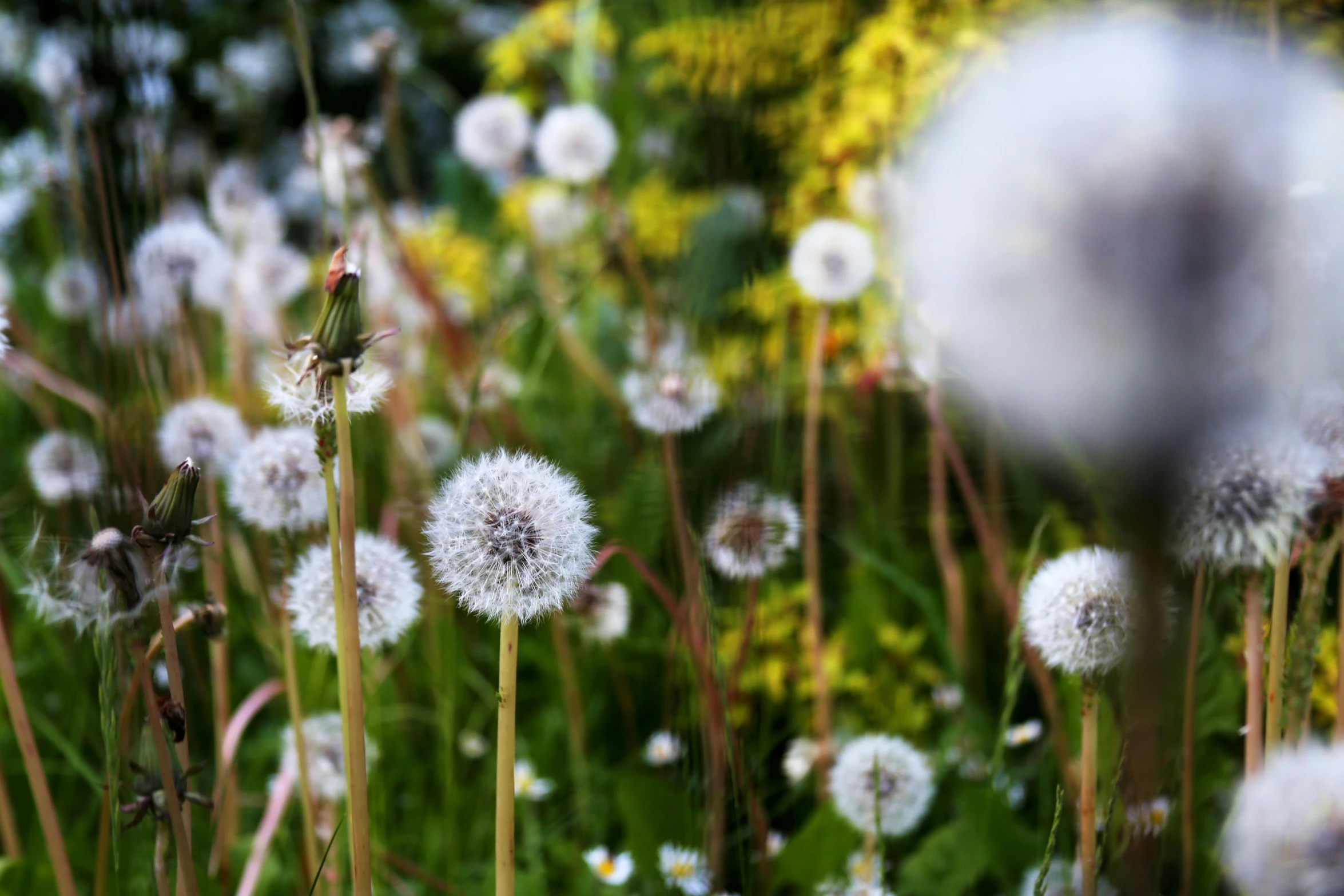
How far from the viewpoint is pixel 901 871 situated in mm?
672

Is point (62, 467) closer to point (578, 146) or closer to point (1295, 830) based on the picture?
point (578, 146)

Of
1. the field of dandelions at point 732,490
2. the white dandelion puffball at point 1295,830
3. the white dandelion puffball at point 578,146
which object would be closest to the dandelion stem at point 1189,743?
the field of dandelions at point 732,490

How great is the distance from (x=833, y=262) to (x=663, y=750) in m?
0.45

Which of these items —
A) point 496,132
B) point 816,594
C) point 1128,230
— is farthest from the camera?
point 496,132

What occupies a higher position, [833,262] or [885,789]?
[833,262]

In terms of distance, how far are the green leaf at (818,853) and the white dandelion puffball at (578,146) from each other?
0.81 m

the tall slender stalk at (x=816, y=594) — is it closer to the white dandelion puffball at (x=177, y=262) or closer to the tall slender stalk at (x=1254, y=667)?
the tall slender stalk at (x=1254, y=667)

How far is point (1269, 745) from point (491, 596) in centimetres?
32

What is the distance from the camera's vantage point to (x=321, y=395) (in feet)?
1.24

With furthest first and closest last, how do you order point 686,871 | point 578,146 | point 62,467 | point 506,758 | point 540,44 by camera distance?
point 540,44, point 578,146, point 62,467, point 686,871, point 506,758

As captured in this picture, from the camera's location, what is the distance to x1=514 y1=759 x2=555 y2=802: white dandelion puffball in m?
0.80

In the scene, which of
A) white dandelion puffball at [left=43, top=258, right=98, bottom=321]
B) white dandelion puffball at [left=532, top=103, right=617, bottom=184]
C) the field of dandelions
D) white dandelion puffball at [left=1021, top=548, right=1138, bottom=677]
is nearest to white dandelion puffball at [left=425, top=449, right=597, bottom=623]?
the field of dandelions

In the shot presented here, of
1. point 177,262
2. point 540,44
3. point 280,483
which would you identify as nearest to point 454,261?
point 540,44

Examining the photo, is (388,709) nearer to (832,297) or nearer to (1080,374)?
(832,297)
